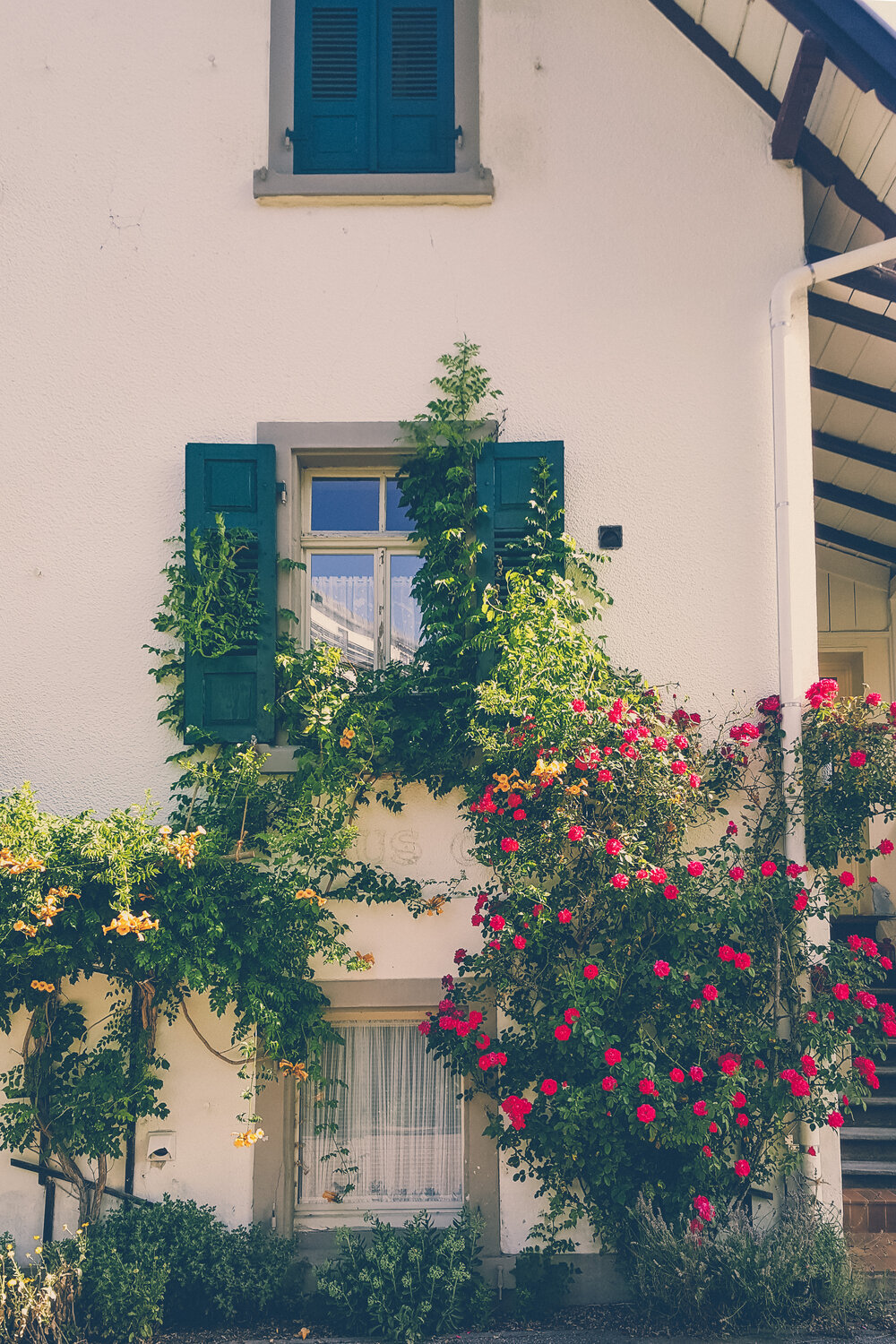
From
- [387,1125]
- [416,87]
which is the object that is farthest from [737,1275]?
[416,87]

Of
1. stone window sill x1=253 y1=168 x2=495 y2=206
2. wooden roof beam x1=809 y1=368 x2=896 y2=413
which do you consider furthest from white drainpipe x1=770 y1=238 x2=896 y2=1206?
stone window sill x1=253 y1=168 x2=495 y2=206

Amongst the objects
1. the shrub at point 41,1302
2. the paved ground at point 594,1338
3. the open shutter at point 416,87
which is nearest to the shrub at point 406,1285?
the paved ground at point 594,1338

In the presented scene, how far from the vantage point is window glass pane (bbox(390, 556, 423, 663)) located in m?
5.60

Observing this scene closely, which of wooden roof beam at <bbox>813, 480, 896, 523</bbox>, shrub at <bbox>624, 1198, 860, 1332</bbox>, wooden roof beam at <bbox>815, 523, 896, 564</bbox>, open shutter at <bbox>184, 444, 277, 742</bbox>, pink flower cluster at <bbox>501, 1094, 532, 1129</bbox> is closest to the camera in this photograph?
shrub at <bbox>624, 1198, 860, 1332</bbox>

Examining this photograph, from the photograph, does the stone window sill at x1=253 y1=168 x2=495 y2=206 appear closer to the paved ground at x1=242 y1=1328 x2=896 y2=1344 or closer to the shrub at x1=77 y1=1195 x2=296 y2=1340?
the shrub at x1=77 y1=1195 x2=296 y2=1340

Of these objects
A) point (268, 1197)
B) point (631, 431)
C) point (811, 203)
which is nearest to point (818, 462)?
point (811, 203)

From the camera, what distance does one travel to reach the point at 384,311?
5.57 meters

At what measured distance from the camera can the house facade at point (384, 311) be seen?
5.40 meters

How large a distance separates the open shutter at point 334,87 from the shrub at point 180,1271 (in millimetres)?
5061

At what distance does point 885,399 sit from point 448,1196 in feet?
15.8

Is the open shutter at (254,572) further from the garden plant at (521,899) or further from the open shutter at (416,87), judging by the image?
the open shutter at (416,87)

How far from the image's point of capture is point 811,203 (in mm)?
5824

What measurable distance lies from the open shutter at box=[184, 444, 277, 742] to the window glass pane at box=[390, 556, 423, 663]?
24.1 inches

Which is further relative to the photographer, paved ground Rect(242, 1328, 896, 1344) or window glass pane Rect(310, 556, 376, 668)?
window glass pane Rect(310, 556, 376, 668)
